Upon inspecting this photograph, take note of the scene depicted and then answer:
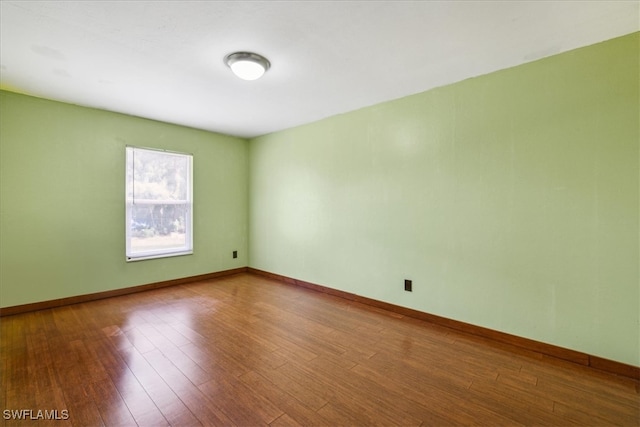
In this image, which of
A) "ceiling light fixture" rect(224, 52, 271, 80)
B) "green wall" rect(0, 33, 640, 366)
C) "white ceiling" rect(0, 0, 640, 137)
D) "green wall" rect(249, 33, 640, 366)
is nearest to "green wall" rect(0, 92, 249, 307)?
"green wall" rect(0, 33, 640, 366)

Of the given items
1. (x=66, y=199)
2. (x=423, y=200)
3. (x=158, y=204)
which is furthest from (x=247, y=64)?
(x=66, y=199)

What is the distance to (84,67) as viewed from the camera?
8.00 ft

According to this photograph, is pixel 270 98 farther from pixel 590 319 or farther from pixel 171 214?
pixel 590 319

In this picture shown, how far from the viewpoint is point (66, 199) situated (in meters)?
3.29

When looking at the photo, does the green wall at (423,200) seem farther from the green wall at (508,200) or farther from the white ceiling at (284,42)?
the white ceiling at (284,42)

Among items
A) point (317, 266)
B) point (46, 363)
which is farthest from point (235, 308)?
point (46, 363)

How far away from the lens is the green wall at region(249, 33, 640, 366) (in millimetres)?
1981

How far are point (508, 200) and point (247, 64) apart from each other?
2.50 meters

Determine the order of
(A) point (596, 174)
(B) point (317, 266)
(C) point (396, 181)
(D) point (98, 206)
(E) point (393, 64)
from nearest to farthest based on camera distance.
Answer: (A) point (596, 174) < (E) point (393, 64) < (C) point (396, 181) < (D) point (98, 206) < (B) point (317, 266)

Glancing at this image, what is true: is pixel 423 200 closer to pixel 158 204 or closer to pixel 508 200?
pixel 508 200

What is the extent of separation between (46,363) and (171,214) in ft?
7.88

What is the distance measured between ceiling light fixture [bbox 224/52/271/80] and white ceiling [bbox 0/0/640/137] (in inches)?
2.9

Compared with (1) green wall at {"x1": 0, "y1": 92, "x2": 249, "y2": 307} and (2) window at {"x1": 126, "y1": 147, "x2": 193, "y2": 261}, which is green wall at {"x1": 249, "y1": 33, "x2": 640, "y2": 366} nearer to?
(2) window at {"x1": 126, "y1": 147, "x2": 193, "y2": 261}

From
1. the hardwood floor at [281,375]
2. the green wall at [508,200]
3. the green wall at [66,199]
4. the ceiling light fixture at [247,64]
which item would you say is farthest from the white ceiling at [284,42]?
the hardwood floor at [281,375]
